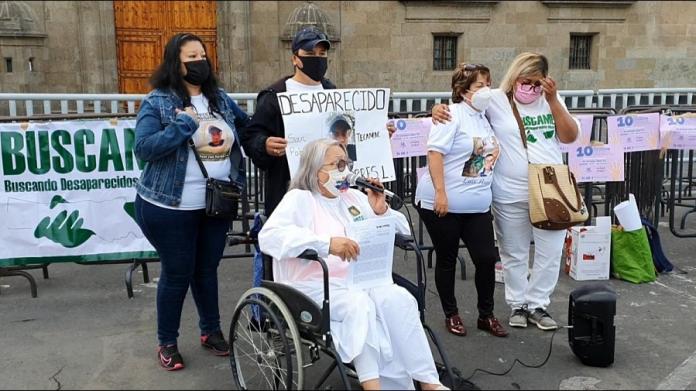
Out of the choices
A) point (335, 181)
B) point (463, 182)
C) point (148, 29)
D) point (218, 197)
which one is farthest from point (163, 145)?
point (148, 29)

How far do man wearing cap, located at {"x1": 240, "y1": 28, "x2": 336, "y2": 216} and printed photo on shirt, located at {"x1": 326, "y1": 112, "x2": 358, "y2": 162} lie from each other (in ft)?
0.75

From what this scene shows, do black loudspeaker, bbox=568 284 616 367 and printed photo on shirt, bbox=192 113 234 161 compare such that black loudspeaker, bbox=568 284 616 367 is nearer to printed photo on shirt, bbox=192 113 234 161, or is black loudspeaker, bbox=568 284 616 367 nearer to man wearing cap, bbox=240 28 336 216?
man wearing cap, bbox=240 28 336 216

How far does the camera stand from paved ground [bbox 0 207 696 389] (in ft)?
13.0

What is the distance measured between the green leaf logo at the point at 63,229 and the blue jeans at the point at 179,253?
1899 mm

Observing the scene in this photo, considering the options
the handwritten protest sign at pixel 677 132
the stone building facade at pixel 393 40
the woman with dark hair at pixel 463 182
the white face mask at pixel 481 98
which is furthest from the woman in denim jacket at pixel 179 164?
the stone building facade at pixel 393 40

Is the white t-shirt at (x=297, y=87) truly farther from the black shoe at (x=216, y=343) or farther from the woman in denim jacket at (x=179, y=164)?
the black shoe at (x=216, y=343)

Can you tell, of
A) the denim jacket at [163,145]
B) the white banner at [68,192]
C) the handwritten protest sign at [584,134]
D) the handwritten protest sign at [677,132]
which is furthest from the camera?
the handwritten protest sign at [677,132]

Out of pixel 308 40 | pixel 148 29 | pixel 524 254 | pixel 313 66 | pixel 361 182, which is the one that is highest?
pixel 148 29

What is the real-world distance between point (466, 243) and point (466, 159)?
0.58 meters

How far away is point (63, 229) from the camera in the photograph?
18.5 feet

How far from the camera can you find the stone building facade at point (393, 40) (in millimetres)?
12719

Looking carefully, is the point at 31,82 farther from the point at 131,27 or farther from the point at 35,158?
the point at 35,158

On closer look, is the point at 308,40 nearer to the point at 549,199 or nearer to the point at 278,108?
the point at 278,108

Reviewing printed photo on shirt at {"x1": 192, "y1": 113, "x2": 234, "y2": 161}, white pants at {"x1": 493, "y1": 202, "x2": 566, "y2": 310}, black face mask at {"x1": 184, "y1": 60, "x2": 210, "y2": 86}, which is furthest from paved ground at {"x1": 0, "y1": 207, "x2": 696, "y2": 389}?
black face mask at {"x1": 184, "y1": 60, "x2": 210, "y2": 86}
